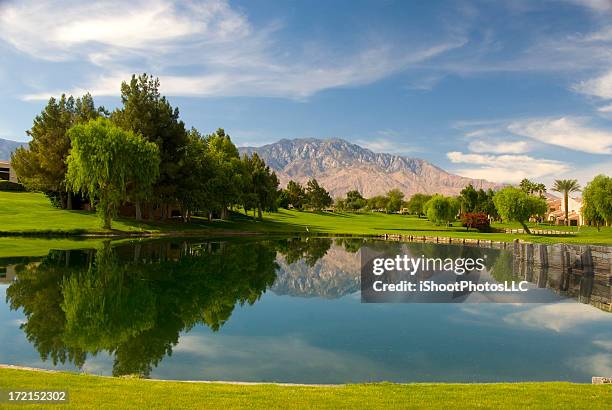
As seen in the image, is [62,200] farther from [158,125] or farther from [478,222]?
[478,222]

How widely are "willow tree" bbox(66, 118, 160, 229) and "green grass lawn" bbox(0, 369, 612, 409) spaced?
51904 mm

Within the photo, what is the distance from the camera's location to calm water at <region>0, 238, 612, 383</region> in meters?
14.8

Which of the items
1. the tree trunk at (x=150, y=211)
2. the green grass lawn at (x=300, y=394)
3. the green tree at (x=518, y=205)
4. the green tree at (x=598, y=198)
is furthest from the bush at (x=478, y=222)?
the green grass lawn at (x=300, y=394)

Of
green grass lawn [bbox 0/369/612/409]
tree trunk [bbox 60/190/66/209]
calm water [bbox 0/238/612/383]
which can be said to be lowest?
calm water [bbox 0/238/612/383]

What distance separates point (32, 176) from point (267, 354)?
247ft

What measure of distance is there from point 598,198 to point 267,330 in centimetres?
7835

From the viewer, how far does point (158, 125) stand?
75.4 metres

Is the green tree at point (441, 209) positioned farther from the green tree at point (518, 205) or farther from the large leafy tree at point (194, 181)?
the large leafy tree at point (194, 181)

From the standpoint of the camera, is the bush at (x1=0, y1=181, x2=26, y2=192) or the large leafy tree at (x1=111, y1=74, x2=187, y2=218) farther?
the bush at (x1=0, y1=181, x2=26, y2=192)

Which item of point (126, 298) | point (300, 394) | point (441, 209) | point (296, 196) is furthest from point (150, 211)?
point (296, 196)

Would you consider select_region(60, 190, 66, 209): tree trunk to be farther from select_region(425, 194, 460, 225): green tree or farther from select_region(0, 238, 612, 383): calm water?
select_region(425, 194, 460, 225): green tree

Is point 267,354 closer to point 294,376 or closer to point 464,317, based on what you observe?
point 294,376

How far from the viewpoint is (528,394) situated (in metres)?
10.3

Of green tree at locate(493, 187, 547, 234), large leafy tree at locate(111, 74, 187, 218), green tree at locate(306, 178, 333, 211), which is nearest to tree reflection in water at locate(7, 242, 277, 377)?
large leafy tree at locate(111, 74, 187, 218)
